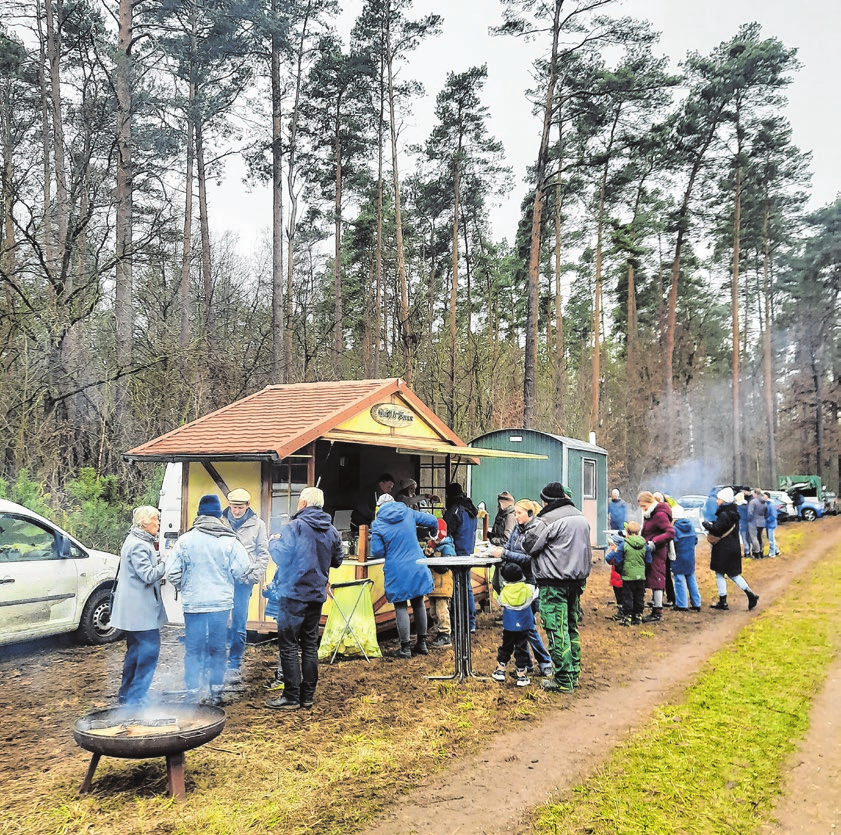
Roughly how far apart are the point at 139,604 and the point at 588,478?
44.7 feet

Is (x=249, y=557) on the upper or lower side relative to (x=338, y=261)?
lower

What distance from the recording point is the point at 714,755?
5.28 m

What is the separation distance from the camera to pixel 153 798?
14.6 ft

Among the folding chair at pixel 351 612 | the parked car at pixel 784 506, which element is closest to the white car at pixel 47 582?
the folding chair at pixel 351 612

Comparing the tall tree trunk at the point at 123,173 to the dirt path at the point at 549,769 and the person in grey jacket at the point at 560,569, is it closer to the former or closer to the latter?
the person in grey jacket at the point at 560,569

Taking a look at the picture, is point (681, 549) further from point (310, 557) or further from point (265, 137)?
point (265, 137)

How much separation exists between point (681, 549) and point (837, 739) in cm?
515

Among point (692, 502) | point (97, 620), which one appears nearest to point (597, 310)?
point (692, 502)

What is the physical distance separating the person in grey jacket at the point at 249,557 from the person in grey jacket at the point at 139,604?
0.98 metres

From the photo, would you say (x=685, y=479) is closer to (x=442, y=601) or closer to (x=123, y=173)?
(x=123, y=173)

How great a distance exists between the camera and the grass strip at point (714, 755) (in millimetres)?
4285

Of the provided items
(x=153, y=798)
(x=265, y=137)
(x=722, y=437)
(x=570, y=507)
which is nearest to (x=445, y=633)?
(x=570, y=507)

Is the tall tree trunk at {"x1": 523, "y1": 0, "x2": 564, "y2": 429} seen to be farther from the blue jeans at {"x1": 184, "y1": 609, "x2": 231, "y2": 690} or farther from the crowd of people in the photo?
the blue jeans at {"x1": 184, "y1": 609, "x2": 231, "y2": 690}

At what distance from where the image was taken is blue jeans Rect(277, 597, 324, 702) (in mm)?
6234
